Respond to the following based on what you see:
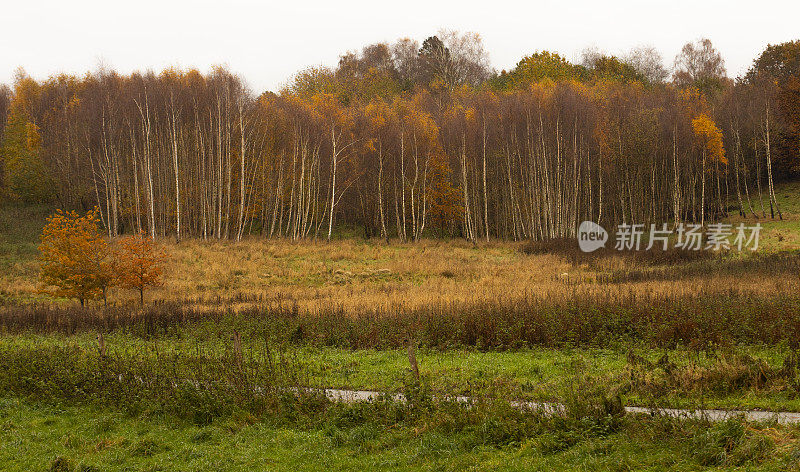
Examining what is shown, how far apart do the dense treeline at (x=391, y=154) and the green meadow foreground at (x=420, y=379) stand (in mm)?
22534

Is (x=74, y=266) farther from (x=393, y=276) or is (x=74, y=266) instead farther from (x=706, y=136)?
(x=706, y=136)

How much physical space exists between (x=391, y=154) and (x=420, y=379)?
140ft

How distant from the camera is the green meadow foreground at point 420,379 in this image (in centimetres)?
862

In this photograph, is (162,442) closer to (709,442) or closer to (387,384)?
(387,384)

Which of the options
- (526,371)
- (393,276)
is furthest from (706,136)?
(526,371)

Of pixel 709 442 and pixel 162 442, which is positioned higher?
pixel 709 442

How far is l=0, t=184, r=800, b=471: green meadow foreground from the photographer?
862 centimetres

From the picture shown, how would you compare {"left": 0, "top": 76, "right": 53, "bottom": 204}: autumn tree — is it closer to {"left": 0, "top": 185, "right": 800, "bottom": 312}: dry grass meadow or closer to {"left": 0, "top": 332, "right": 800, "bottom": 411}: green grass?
{"left": 0, "top": 185, "right": 800, "bottom": 312}: dry grass meadow

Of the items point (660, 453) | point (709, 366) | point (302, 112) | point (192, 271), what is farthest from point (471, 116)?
point (660, 453)

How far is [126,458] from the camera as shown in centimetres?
978

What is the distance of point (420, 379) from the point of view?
1143cm

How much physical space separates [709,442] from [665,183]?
50.9m

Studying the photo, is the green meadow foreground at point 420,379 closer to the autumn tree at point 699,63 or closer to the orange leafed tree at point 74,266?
the orange leafed tree at point 74,266

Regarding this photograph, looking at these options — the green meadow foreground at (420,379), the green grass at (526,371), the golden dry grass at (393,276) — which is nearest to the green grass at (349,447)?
the green meadow foreground at (420,379)
